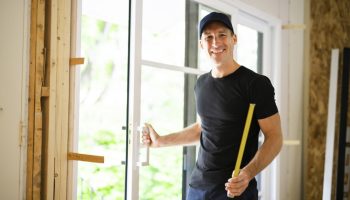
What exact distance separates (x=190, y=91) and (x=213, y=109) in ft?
2.86

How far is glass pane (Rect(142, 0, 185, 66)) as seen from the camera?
2.13m

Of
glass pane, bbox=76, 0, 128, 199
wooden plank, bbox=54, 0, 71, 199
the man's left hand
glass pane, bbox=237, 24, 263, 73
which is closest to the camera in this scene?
the man's left hand

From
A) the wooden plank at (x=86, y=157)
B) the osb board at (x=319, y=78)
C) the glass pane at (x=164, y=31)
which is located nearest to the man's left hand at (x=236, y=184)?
the wooden plank at (x=86, y=157)

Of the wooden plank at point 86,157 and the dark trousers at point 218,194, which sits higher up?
the wooden plank at point 86,157

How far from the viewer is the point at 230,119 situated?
1.58 m

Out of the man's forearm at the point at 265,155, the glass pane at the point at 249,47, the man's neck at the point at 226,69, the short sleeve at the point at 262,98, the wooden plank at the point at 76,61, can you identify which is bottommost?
the man's forearm at the point at 265,155

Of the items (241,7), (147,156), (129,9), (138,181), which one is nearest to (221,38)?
(129,9)

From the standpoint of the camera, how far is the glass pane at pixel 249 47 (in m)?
3.09

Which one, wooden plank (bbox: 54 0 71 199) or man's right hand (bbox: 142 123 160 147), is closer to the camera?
wooden plank (bbox: 54 0 71 199)

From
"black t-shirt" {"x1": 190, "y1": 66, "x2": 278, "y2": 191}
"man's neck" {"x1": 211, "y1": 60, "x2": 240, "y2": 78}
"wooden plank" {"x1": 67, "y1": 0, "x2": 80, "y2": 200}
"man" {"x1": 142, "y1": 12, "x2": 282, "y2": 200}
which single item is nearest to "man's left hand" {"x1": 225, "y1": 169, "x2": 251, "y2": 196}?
"man" {"x1": 142, "y1": 12, "x2": 282, "y2": 200}

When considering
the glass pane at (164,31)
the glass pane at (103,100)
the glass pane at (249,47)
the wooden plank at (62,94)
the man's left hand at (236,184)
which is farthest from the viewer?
the glass pane at (249,47)

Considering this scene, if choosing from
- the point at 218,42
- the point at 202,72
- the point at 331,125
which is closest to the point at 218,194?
the point at 218,42

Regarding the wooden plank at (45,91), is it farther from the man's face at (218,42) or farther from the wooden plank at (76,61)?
the man's face at (218,42)

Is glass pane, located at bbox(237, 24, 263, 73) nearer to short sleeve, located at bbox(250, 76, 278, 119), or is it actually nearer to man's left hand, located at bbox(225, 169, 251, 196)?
short sleeve, located at bbox(250, 76, 278, 119)
